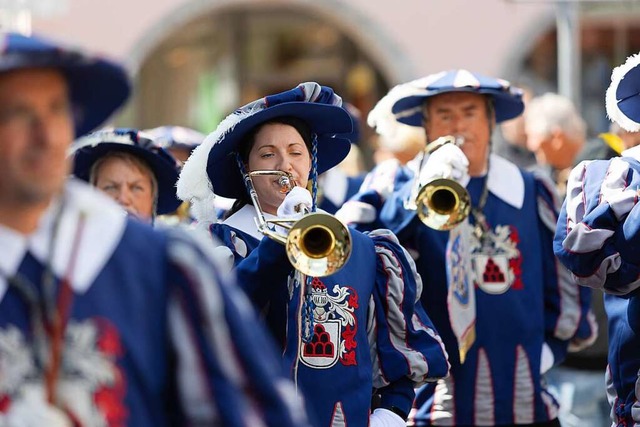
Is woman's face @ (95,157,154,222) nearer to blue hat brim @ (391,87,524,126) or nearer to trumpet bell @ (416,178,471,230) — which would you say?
trumpet bell @ (416,178,471,230)

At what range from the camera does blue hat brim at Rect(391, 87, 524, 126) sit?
5.89 metres

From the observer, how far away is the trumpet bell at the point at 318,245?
3957 mm

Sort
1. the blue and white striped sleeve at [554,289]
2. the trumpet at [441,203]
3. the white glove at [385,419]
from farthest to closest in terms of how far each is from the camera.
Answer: the blue and white striped sleeve at [554,289] → the trumpet at [441,203] → the white glove at [385,419]

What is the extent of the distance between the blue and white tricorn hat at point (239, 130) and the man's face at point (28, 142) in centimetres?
184

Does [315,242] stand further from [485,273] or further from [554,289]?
[554,289]

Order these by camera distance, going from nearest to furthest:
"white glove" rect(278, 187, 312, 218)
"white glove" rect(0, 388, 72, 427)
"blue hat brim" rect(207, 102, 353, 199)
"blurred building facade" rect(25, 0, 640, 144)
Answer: "white glove" rect(0, 388, 72, 427)
"white glove" rect(278, 187, 312, 218)
"blue hat brim" rect(207, 102, 353, 199)
"blurred building facade" rect(25, 0, 640, 144)

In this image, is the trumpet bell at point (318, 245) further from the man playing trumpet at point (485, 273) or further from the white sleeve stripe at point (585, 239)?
the man playing trumpet at point (485, 273)

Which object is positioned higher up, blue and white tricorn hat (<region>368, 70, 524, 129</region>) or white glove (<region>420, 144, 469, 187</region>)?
blue and white tricorn hat (<region>368, 70, 524, 129</region>)

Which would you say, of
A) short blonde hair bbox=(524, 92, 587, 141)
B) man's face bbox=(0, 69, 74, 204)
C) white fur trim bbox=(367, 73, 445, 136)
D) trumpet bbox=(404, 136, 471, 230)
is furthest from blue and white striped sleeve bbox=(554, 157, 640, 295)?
short blonde hair bbox=(524, 92, 587, 141)

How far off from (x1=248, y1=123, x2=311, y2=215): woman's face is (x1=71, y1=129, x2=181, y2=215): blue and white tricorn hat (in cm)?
107

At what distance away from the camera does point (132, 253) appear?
272 cm

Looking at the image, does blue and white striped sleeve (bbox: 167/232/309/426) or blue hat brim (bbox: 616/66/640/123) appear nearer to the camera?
blue and white striped sleeve (bbox: 167/232/309/426)

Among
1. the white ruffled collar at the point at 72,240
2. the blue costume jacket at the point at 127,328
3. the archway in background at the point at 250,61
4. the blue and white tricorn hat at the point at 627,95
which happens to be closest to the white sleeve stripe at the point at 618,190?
the blue and white tricorn hat at the point at 627,95

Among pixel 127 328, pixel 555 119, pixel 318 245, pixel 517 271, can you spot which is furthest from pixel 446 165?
pixel 127 328
